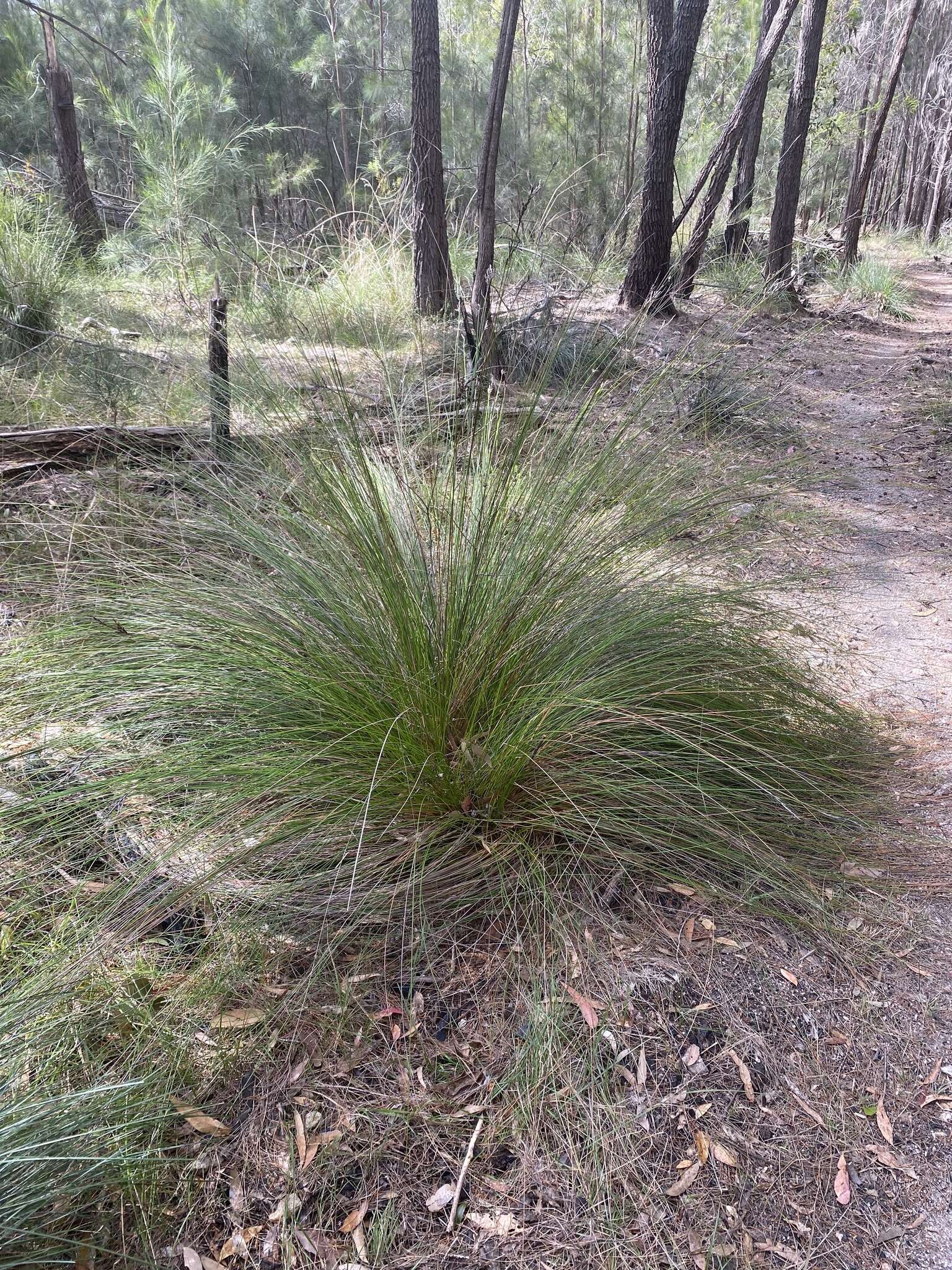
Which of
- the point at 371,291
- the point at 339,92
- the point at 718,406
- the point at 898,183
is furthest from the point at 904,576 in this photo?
the point at 898,183

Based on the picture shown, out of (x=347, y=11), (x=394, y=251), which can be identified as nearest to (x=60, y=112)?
(x=394, y=251)

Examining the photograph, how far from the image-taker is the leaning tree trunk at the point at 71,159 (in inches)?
288

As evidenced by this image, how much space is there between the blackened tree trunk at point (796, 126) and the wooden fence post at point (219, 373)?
7917 millimetres

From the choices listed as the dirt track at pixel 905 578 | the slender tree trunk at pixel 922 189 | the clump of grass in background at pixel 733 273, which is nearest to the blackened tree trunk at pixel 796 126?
the clump of grass in background at pixel 733 273

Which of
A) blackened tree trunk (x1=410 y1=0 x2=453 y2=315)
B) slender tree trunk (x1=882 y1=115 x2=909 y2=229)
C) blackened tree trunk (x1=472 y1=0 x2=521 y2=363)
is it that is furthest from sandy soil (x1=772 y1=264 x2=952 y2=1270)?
slender tree trunk (x1=882 y1=115 x2=909 y2=229)

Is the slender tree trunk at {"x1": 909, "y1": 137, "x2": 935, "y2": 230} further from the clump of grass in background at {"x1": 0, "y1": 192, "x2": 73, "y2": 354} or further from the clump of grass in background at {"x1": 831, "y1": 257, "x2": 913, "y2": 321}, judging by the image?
the clump of grass in background at {"x1": 0, "y1": 192, "x2": 73, "y2": 354}

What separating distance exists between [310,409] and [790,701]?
1426 millimetres

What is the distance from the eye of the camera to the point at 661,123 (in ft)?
22.1

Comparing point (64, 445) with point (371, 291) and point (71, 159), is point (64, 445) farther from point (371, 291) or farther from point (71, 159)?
point (71, 159)

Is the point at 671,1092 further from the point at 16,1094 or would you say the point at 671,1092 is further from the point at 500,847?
the point at 16,1094

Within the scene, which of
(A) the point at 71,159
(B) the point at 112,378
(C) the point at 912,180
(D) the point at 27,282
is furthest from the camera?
(C) the point at 912,180

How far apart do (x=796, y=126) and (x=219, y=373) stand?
32.8ft

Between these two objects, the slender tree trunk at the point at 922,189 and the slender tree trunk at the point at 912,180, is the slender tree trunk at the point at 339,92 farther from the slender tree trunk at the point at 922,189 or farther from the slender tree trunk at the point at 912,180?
the slender tree trunk at the point at 912,180

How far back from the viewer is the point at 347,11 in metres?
12.5
